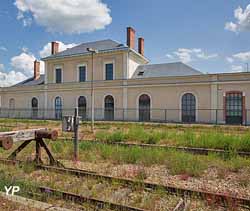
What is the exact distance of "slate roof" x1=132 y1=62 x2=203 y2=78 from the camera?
30812 millimetres

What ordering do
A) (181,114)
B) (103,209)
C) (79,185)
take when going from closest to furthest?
(103,209), (79,185), (181,114)

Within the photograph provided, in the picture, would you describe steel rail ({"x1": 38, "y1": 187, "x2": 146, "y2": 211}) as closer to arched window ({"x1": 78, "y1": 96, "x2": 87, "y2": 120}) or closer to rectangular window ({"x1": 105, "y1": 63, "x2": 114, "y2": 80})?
arched window ({"x1": 78, "y1": 96, "x2": 87, "y2": 120})

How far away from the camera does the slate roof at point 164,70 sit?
30.8 meters

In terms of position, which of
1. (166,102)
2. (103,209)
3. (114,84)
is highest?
(114,84)

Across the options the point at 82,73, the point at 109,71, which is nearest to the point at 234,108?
the point at 109,71

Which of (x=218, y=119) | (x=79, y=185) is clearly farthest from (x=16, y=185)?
(x=218, y=119)

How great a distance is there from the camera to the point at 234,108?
25.3 m

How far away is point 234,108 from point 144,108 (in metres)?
9.67

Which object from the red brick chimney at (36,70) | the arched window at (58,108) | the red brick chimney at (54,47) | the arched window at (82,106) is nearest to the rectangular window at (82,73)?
the arched window at (82,106)

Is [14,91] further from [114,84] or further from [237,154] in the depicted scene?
[237,154]

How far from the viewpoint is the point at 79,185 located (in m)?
5.64

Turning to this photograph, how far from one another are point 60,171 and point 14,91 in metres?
37.8

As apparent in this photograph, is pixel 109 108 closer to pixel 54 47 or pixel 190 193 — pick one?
pixel 54 47

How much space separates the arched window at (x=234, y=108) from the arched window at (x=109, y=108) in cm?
1339
